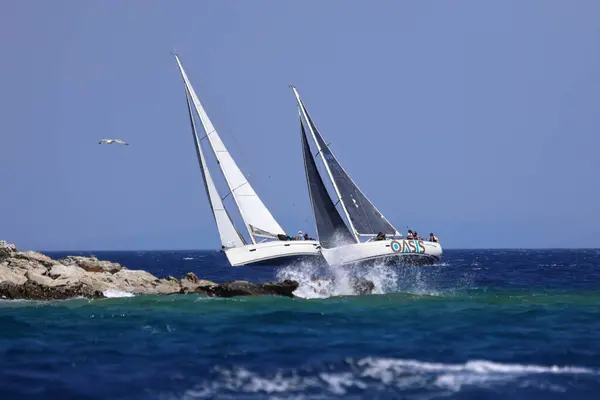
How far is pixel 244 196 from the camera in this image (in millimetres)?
70000

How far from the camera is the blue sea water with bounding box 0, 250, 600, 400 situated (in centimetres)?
1831

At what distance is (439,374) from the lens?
19625 millimetres

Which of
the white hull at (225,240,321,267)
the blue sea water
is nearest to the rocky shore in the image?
the blue sea water

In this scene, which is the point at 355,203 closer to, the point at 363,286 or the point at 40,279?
the point at 363,286

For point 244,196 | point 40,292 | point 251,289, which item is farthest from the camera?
point 244,196

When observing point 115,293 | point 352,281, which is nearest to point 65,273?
point 115,293

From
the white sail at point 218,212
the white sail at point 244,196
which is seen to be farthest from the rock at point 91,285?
the white sail at point 244,196

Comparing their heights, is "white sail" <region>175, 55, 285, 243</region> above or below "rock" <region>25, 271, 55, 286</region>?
above

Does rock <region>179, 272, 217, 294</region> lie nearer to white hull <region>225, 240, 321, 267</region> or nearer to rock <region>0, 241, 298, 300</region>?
rock <region>0, 241, 298, 300</region>

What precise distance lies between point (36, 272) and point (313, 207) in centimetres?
2059

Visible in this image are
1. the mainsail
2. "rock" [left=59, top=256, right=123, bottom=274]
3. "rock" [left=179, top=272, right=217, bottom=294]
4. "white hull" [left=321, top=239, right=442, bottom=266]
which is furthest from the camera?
the mainsail

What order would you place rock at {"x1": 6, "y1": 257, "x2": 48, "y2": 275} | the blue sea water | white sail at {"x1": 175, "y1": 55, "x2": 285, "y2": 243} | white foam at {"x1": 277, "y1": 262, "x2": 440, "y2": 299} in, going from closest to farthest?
1. the blue sea water
2. white foam at {"x1": 277, "y1": 262, "x2": 440, "y2": 299}
3. rock at {"x1": 6, "y1": 257, "x2": 48, "y2": 275}
4. white sail at {"x1": 175, "y1": 55, "x2": 285, "y2": 243}

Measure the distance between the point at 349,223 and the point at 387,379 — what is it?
38974 mm

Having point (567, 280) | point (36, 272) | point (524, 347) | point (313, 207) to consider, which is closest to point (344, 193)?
point (313, 207)
